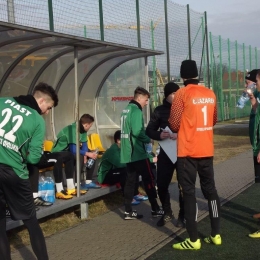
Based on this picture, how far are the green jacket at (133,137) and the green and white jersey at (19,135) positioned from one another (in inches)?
112

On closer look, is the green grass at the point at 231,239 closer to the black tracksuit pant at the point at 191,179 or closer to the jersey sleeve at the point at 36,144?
the black tracksuit pant at the point at 191,179

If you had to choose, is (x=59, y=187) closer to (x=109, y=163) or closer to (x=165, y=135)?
(x=109, y=163)

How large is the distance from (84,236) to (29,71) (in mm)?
3155

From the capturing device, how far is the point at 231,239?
662 cm

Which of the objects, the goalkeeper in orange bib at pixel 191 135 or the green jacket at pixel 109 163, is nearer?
the goalkeeper in orange bib at pixel 191 135

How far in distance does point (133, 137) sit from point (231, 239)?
6.39 ft

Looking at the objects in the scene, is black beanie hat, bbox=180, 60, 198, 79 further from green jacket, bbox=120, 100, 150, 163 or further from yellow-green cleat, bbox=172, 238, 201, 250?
yellow-green cleat, bbox=172, 238, 201, 250

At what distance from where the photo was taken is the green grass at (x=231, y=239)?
236 inches

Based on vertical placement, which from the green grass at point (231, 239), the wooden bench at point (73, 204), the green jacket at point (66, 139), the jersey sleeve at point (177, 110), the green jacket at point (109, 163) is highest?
the jersey sleeve at point (177, 110)

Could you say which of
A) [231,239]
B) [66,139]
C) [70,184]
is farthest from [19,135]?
[66,139]

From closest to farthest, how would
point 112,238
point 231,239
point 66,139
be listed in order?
point 231,239, point 112,238, point 66,139

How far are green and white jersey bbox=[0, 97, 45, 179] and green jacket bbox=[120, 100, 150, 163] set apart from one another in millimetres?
2849

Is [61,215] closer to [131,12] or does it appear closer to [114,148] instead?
[114,148]

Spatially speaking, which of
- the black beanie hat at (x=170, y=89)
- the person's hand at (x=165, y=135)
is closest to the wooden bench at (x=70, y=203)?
the person's hand at (x=165, y=135)
